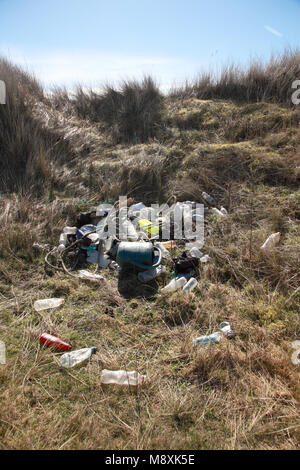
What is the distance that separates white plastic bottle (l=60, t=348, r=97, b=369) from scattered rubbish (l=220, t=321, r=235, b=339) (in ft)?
3.76

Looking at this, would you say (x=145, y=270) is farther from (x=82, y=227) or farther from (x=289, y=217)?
(x=289, y=217)

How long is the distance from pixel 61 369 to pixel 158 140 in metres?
5.14

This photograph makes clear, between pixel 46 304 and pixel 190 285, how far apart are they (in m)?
1.55

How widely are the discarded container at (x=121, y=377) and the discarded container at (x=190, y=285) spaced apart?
1084mm

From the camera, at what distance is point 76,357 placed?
2250 mm

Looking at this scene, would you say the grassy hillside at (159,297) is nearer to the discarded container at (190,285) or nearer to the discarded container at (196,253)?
the discarded container at (190,285)

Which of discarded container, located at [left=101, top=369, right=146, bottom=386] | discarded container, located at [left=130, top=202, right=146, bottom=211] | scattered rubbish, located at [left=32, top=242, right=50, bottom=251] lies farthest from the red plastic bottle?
discarded container, located at [left=130, top=202, right=146, bottom=211]

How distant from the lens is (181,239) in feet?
12.3

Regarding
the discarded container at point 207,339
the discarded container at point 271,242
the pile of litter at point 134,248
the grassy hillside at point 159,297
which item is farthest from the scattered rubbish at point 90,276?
the discarded container at point 271,242

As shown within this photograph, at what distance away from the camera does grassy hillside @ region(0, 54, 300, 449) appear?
1.78 metres

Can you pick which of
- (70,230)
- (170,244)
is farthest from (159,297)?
(70,230)
